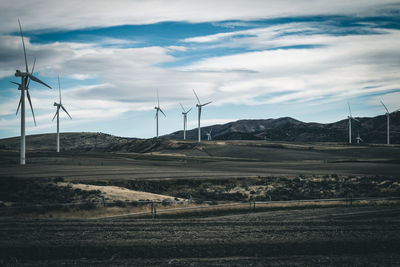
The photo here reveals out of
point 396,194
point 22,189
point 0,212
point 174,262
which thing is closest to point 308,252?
point 174,262

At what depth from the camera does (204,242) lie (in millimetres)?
19203

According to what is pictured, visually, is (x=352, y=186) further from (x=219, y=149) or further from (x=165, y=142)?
(x=165, y=142)

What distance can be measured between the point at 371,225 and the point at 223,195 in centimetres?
2090

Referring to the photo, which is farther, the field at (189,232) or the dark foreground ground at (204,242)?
the field at (189,232)

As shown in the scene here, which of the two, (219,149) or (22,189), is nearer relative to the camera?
(22,189)

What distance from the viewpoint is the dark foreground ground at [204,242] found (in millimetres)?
16266

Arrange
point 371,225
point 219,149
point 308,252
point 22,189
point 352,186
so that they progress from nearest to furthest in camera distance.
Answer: point 308,252, point 371,225, point 22,189, point 352,186, point 219,149

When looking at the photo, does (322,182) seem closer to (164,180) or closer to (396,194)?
(396,194)

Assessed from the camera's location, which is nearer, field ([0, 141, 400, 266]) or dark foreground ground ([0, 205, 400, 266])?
dark foreground ground ([0, 205, 400, 266])

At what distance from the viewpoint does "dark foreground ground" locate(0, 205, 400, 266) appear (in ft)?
53.4

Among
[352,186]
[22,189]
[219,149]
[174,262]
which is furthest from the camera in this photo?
[219,149]

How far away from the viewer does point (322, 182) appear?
2035 inches

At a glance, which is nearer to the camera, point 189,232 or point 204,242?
point 204,242

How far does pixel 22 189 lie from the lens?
1649 inches
